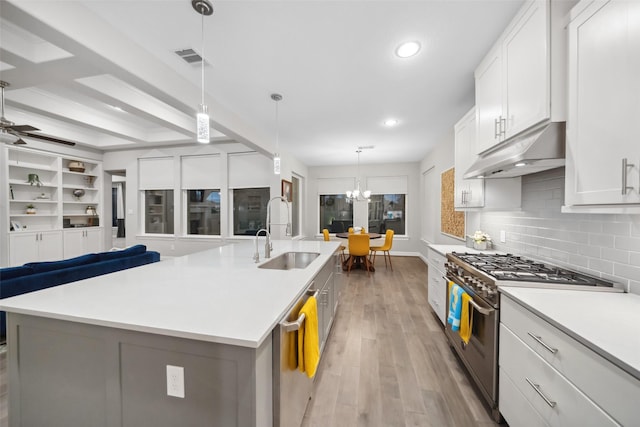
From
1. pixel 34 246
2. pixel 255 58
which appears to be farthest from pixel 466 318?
pixel 34 246

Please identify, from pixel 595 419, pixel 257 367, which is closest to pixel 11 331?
pixel 257 367

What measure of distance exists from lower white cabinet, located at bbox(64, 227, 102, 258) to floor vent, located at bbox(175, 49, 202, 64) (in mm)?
5555

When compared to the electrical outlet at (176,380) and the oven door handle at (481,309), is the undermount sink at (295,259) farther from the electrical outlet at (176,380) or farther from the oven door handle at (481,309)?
the electrical outlet at (176,380)

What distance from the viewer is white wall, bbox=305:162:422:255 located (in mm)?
7064

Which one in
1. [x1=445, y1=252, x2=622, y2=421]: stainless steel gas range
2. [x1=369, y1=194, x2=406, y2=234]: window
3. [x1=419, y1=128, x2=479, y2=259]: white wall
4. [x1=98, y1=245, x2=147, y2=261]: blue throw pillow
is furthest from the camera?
[x1=369, y1=194, x2=406, y2=234]: window

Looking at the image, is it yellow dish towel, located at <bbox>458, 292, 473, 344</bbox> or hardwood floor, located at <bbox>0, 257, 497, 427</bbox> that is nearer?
hardwood floor, located at <bbox>0, 257, 497, 427</bbox>

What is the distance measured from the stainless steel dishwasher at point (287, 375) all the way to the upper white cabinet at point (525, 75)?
1856mm

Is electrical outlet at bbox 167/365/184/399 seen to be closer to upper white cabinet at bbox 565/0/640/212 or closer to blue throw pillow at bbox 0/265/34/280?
upper white cabinet at bbox 565/0/640/212

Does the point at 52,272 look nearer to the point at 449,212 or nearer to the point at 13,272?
the point at 13,272

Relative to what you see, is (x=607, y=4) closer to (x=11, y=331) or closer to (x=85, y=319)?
(x=85, y=319)

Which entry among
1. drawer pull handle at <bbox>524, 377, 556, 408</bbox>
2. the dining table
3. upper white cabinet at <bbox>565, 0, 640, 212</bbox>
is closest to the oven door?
drawer pull handle at <bbox>524, 377, 556, 408</bbox>

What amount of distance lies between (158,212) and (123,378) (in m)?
5.86

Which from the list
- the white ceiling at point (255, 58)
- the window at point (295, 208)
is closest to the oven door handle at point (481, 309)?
the white ceiling at point (255, 58)

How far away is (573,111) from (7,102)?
5.97 m
